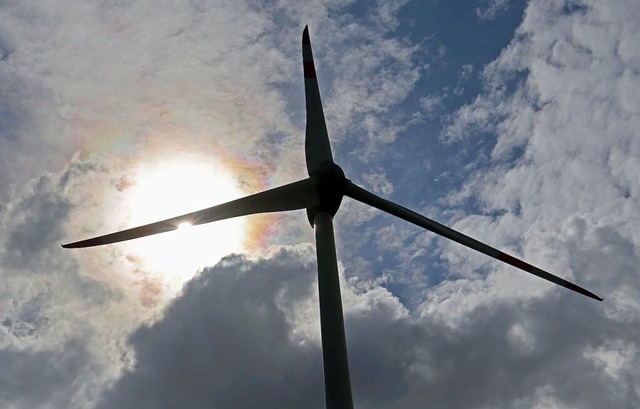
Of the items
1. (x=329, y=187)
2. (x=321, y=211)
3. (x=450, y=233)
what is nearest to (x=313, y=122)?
(x=329, y=187)

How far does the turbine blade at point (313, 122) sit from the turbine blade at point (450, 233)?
352 centimetres

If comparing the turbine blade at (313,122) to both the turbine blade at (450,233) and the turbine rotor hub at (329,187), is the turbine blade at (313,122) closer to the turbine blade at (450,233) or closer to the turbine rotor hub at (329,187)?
the turbine rotor hub at (329,187)

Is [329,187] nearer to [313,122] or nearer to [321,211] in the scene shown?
[321,211]

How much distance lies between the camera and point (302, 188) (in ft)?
123

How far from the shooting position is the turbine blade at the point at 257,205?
3628 cm

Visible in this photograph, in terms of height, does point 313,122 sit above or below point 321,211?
above

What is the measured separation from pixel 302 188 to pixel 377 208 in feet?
18.3

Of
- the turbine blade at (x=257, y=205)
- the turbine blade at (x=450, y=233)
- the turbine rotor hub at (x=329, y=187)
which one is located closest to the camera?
the turbine blade at (x=257, y=205)

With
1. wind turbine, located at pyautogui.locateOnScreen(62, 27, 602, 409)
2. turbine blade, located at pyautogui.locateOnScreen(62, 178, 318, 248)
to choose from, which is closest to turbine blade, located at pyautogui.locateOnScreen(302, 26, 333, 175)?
wind turbine, located at pyautogui.locateOnScreen(62, 27, 602, 409)

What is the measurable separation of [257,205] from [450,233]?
41.3 ft

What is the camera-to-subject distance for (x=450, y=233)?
38.5 metres

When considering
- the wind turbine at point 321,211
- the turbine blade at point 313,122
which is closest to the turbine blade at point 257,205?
the wind turbine at point 321,211

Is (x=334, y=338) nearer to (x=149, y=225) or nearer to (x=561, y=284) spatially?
(x=149, y=225)

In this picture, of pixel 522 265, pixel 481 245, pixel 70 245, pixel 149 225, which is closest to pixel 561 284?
pixel 522 265
